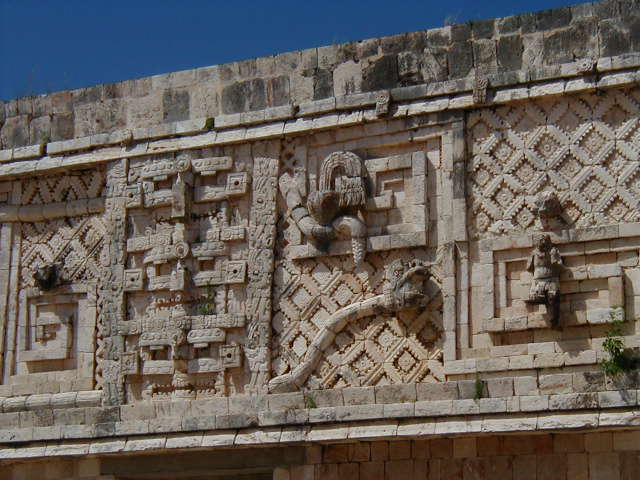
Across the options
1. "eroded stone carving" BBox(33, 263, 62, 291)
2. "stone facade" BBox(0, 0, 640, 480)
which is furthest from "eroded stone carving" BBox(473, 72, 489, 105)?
"eroded stone carving" BBox(33, 263, 62, 291)

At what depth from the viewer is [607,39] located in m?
12.8

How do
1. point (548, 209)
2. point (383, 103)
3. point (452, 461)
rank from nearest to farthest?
point (548, 209)
point (452, 461)
point (383, 103)

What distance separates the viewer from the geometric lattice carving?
12.6 metres

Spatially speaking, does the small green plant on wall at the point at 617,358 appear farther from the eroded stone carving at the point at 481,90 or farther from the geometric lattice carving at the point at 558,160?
the eroded stone carving at the point at 481,90

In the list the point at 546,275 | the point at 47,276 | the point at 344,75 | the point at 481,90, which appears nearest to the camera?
the point at 546,275

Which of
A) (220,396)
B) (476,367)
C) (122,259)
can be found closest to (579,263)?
(476,367)

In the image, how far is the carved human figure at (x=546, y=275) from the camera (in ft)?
40.5

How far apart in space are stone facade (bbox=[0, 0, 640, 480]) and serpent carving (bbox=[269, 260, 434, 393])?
2cm

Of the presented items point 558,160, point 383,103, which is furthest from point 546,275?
point 383,103

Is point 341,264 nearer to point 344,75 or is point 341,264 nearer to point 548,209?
point 344,75

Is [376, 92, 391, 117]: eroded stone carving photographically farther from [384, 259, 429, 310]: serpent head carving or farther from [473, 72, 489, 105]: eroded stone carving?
[384, 259, 429, 310]: serpent head carving

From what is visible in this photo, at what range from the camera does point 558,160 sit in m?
12.8

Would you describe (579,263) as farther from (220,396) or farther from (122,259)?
(122,259)

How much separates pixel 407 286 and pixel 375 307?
1.25 feet
